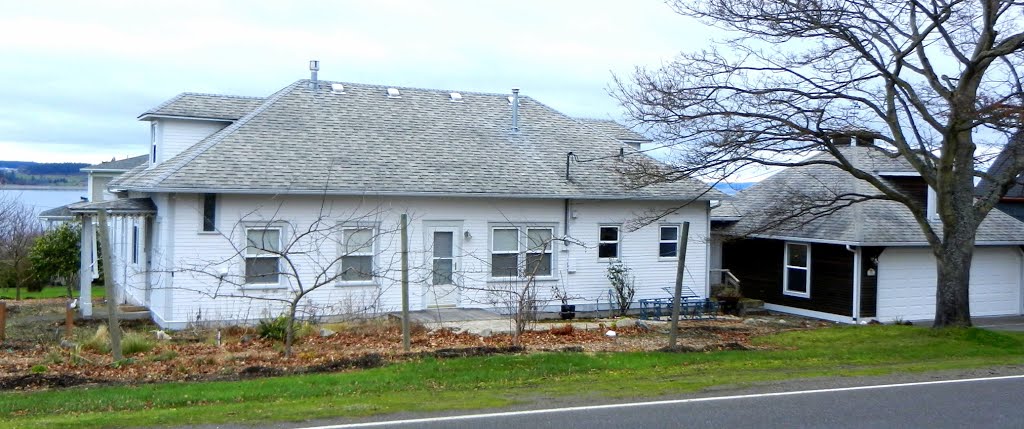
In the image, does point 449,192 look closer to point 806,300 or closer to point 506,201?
point 506,201

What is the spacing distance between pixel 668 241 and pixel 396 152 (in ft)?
25.1

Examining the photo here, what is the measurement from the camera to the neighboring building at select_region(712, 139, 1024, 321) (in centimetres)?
2600

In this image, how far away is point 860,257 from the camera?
25.8m

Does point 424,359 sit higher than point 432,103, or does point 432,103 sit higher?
point 432,103

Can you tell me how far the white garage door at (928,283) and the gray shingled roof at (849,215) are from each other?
549 mm

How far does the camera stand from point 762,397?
1150 cm

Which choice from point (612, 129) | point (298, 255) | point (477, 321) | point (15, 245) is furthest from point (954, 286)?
point (15, 245)

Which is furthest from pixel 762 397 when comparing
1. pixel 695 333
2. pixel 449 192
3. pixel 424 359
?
pixel 449 192

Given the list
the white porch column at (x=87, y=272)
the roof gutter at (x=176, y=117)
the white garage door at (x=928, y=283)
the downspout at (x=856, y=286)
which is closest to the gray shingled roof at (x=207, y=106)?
the roof gutter at (x=176, y=117)

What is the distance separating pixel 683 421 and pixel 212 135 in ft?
57.3

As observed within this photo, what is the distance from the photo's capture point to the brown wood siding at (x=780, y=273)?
26266mm

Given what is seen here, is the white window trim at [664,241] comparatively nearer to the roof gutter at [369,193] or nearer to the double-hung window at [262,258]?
the roof gutter at [369,193]

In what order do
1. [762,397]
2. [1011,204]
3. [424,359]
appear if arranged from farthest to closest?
[1011,204] → [424,359] → [762,397]

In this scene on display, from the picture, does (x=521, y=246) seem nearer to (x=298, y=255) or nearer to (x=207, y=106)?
(x=298, y=255)
